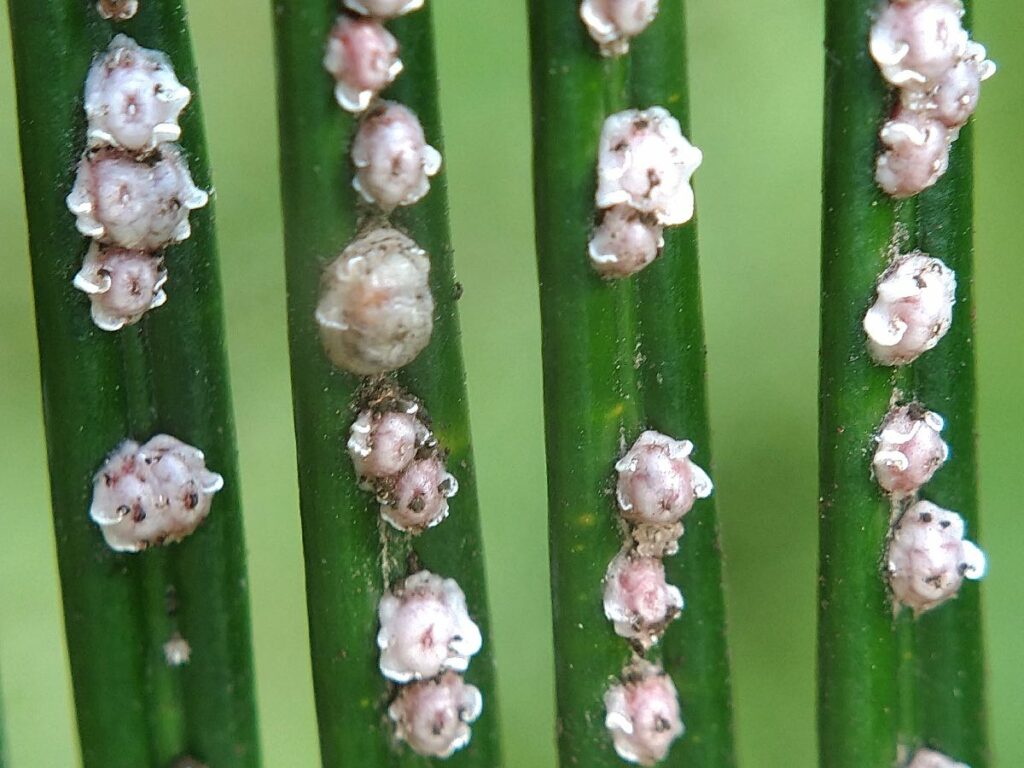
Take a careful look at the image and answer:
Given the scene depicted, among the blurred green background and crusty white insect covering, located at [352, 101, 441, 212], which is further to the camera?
the blurred green background

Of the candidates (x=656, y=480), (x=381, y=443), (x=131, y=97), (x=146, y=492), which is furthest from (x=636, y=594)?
(x=131, y=97)

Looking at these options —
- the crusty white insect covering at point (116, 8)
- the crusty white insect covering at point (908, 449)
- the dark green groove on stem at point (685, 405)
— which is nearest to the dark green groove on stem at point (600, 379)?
the dark green groove on stem at point (685, 405)

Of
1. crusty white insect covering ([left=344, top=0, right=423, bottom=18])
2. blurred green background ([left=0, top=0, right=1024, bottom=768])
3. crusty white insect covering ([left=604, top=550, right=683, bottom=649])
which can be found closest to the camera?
crusty white insect covering ([left=344, top=0, right=423, bottom=18])

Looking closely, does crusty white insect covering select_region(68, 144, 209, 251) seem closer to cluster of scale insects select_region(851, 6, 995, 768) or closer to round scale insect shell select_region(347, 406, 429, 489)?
round scale insect shell select_region(347, 406, 429, 489)

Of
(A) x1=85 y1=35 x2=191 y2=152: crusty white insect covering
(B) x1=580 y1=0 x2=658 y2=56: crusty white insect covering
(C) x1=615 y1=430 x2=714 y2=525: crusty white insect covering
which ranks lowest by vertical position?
(C) x1=615 y1=430 x2=714 y2=525: crusty white insect covering

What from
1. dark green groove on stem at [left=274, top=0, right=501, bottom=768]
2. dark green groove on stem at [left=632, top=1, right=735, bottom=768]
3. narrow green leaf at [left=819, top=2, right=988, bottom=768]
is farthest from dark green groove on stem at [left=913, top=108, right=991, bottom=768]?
dark green groove on stem at [left=274, top=0, right=501, bottom=768]

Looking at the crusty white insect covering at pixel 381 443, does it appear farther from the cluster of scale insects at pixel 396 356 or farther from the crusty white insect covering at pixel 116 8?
the crusty white insect covering at pixel 116 8

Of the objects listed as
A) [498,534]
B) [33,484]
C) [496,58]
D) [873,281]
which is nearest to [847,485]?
[873,281]

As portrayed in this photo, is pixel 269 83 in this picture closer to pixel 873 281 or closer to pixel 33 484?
pixel 33 484
